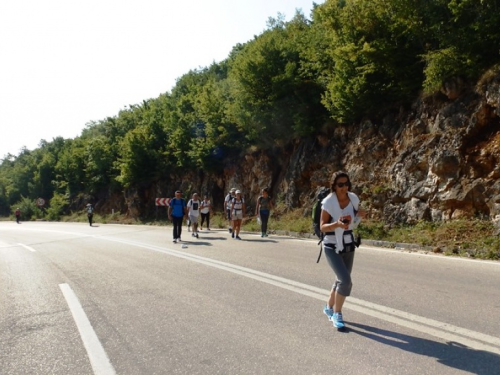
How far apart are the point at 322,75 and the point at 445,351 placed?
15.7 m

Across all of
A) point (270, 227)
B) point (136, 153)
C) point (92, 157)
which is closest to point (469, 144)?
point (270, 227)

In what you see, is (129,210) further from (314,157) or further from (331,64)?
(331,64)

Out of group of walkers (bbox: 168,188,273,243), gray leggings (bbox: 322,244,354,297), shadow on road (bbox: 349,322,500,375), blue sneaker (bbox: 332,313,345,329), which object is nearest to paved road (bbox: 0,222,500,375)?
shadow on road (bbox: 349,322,500,375)

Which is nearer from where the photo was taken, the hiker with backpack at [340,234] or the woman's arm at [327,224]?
the woman's arm at [327,224]

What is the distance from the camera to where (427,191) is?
43.8 ft

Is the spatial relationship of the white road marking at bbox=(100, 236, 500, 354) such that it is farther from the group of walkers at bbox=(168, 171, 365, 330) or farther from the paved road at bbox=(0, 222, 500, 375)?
the group of walkers at bbox=(168, 171, 365, 330)

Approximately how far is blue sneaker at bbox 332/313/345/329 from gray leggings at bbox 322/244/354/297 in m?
0.26

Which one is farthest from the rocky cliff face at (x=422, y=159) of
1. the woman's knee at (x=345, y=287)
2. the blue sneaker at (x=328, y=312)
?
the woman's knee at (x=345, y=287)

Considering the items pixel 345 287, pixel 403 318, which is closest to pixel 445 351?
pixel 403 318

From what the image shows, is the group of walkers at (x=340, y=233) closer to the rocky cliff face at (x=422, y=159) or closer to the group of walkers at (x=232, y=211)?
the rocky cliff face at (x=422, y=159)

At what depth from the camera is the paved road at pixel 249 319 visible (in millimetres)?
4012

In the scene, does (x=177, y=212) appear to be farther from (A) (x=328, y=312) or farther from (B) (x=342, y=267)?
(B) (x=342, y=267)

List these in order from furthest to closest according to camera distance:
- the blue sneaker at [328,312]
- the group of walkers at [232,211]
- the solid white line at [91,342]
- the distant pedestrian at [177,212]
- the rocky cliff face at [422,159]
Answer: the group of walkers at [232,211]
the distant pedestrian at [177,212]
the rocky cliff face at [422,159]
the blue sneaker at [328,312]
the solid white line at [91,342]

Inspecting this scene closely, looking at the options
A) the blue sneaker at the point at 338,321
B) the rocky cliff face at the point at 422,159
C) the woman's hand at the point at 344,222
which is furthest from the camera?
the rocky cliff face at the point at 422,159
